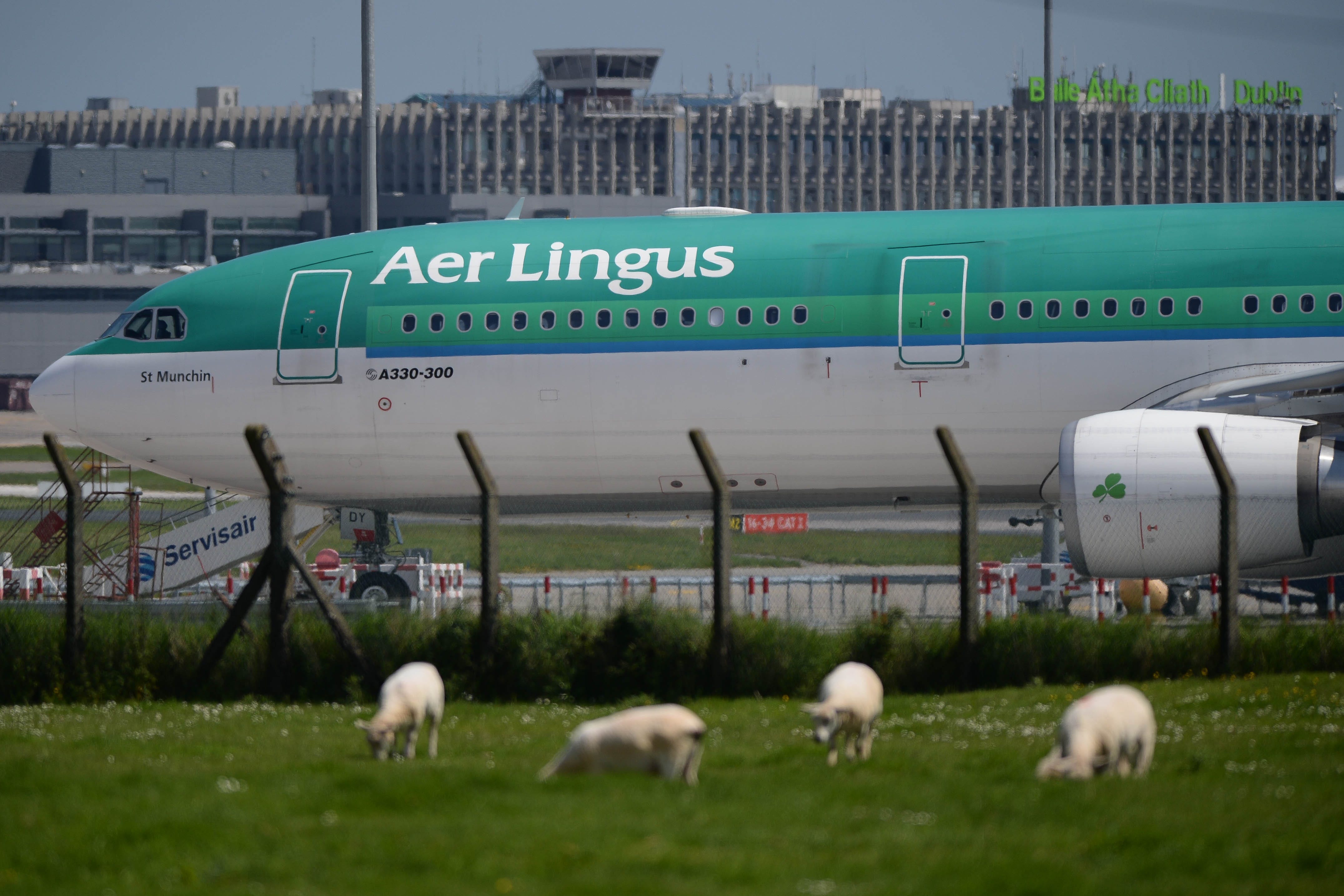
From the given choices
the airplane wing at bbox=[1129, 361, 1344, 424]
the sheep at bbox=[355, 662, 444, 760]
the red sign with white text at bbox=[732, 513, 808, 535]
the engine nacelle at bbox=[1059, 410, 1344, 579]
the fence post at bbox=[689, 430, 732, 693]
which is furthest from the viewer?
the airplane wing at bbox=[1129, 361, 1344, 424]

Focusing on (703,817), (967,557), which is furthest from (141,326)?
(703,817)

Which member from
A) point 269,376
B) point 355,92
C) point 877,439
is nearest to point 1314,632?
point 877,439

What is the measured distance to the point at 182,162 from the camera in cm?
12638

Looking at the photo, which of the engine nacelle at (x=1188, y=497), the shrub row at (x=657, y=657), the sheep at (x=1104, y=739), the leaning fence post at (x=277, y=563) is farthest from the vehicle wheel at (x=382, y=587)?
the sheep at (x=1104, y=739)

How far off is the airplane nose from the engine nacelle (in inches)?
484

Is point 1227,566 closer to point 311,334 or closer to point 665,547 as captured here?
point 311,334

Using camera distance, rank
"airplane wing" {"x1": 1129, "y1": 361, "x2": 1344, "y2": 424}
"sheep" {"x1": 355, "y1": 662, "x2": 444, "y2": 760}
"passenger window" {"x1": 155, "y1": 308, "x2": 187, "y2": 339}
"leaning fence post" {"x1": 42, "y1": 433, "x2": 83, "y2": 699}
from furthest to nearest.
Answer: "passenger window" {"x1": 155, "y1": 308, "x2": 187, "y2": 339}, "airplane wing" {"x1": 1129, "y1": 361, "x2": 1344, "y2": 424}, "leaning fence post" {"x1": 42, "y1": 433, "x2": 83, "y2": 699}, "sheep" {"x1": 355, "y1": 662, "x2": 444, "y2": 760}

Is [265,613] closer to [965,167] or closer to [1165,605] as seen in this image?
[1165,605]

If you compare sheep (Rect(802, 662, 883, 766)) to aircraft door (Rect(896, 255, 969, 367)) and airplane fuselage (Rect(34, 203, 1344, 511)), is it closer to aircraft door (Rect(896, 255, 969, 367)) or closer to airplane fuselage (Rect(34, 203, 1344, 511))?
airplane fuselage (Rect(34, 203, 1344, 511))

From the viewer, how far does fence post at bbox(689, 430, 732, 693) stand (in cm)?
1315

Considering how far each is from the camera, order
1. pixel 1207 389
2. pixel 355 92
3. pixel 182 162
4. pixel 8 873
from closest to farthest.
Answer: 1. pixel 8 873
2. pixel 1207 389
3. pixel 182 162
4. pixel 355 92

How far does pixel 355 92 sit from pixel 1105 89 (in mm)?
81733

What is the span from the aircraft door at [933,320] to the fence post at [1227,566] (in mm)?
5624

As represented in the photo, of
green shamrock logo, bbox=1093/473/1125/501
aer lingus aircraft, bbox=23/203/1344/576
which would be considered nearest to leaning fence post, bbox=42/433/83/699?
aer lingus aircraft, bbox=23/203/1344/576
